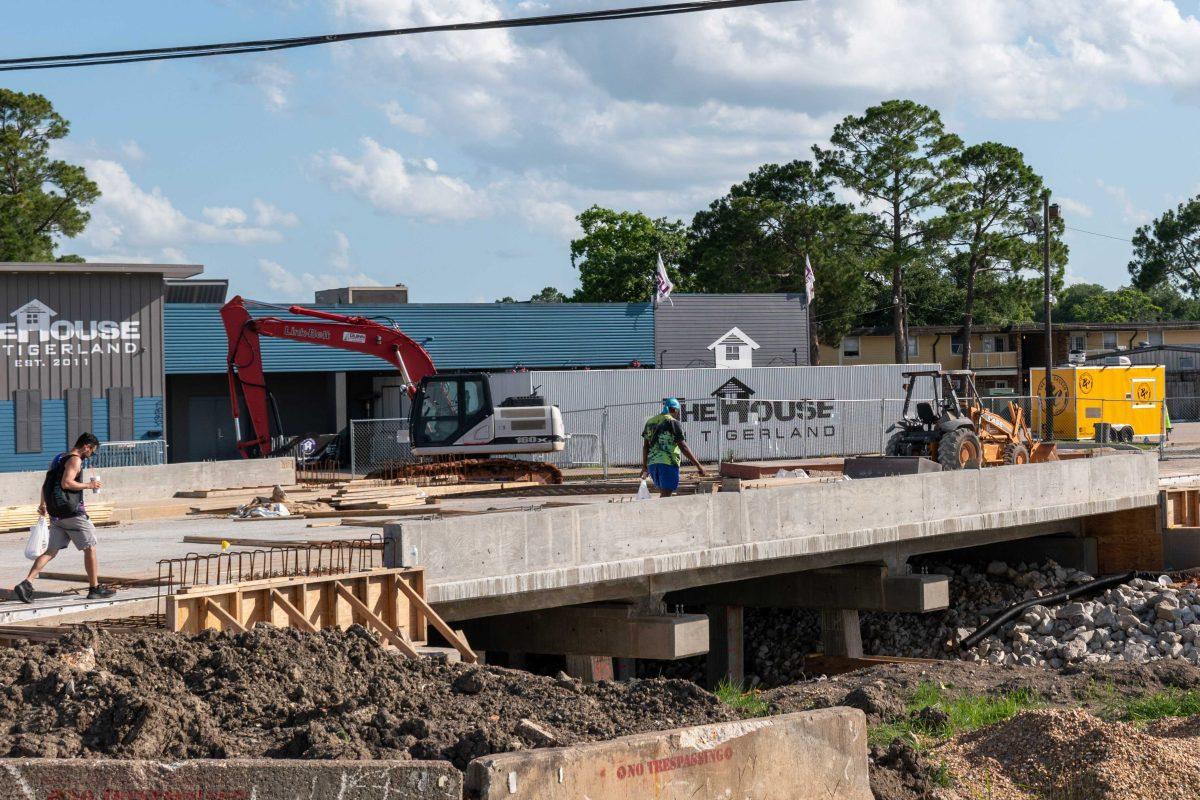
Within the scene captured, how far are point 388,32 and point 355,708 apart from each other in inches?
352

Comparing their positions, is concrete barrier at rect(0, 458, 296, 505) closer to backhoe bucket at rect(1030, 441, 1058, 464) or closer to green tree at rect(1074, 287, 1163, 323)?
backhoe bucket at rect(1030, 441, 1058, 464)

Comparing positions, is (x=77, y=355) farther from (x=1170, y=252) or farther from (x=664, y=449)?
(x=1170, y=252)

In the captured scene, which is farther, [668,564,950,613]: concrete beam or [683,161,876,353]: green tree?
[683,161,876,353]: green tree

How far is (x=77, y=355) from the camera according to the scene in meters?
38.6

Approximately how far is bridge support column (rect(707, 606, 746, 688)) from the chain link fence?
18667mm

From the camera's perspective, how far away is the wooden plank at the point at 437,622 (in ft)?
43.3

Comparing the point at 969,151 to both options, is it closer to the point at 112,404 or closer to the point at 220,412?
the point at 220,412

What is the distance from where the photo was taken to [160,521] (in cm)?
2342

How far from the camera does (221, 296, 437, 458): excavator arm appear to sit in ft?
103

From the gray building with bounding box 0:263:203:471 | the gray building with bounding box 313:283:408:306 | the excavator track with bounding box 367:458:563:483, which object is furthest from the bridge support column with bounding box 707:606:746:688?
the gray building with bounding box 313:283:408:306

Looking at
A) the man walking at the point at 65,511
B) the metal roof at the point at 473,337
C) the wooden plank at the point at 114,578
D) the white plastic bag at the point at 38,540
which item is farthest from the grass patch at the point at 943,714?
the metal roof at the point at 473,337

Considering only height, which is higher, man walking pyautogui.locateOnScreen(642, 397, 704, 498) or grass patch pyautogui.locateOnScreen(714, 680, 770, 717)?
man walking pyautogui.locateOnScreen(642, 397, 704, 498)

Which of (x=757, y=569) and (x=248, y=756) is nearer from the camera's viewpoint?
(x=248, y=756)

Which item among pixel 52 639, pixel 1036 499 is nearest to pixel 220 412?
pixel 1036 499
